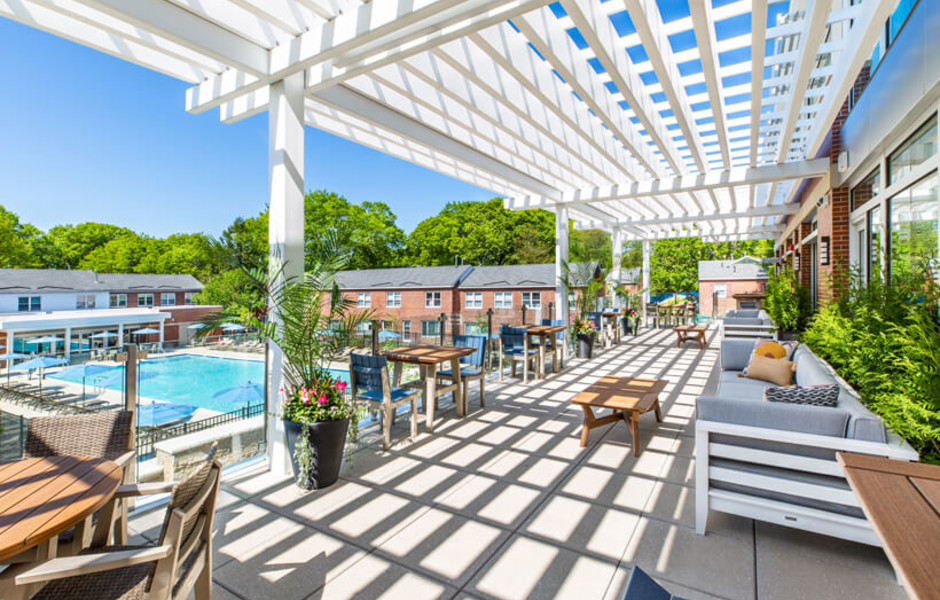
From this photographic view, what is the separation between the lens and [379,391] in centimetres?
467

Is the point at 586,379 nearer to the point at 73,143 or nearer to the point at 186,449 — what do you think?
the point at 186,449

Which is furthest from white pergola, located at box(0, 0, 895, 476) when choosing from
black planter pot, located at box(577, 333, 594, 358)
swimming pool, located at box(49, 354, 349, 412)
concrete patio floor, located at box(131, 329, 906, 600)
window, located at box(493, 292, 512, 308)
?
window, located at box(493, 292, 512, 308)

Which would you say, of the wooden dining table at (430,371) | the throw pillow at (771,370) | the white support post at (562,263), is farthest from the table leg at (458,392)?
the white support post at (562,263)

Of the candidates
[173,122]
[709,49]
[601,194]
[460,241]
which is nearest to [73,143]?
[173,122]

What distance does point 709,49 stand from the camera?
3717mm

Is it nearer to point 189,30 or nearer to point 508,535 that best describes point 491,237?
point 189,30

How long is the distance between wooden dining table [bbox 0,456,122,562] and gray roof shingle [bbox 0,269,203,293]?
36.1m

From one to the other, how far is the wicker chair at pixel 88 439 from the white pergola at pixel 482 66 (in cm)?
138

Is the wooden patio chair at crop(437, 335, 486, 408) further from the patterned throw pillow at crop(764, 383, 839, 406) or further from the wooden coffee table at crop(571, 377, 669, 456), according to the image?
the patterned throw pillow at crop(764, 383, 839, 406)

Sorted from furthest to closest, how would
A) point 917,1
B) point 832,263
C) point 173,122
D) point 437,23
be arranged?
point 173,122, point 832,263, point 917,1, point 437,23

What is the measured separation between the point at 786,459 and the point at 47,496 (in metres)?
3.65

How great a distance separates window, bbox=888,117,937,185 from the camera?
347 cm

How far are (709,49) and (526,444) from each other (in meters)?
3.92

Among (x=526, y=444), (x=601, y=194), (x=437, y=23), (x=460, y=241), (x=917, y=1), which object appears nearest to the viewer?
(x=437, y=23)
